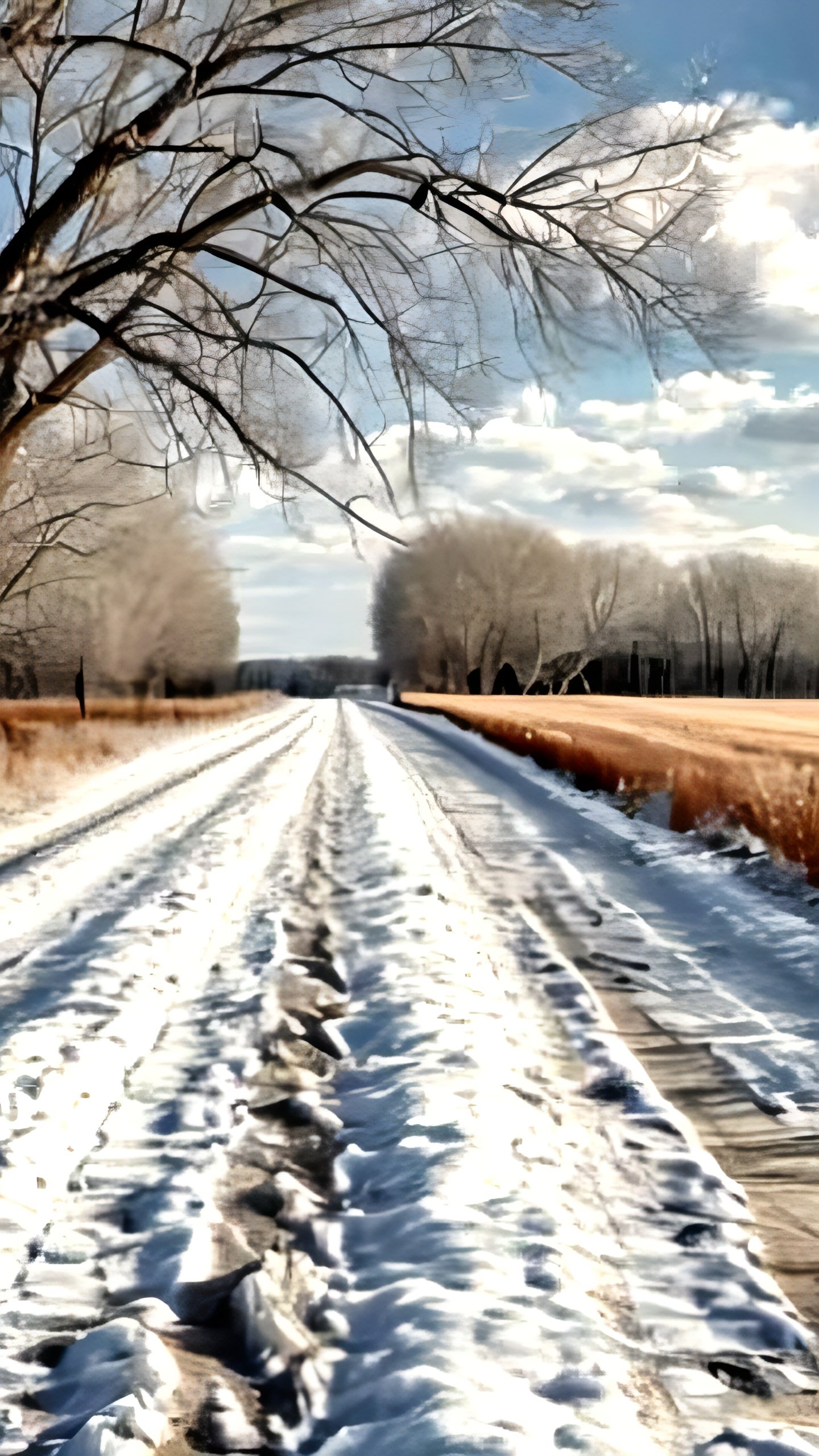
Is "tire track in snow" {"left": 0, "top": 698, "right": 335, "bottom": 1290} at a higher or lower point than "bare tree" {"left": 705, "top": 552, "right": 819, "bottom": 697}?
lower

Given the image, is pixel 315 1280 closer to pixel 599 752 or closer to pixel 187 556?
pixel 599 752

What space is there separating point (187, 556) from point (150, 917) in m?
38.1

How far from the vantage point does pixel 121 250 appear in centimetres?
892

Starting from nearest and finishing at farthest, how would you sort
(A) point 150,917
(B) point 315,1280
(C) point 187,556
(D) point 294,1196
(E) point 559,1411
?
(E) point 559,1411
(B) point 315,1280
(D) point 294,1196
(A) point 150,917
(C) point 187,556

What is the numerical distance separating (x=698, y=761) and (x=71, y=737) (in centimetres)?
1546

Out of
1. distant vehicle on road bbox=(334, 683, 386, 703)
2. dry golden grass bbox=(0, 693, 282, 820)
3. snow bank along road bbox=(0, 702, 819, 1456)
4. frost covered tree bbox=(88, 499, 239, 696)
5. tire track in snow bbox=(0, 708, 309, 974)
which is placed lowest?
snow bank along road bbox=(0, 702, 819, 1456)

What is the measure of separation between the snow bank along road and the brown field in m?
2.14

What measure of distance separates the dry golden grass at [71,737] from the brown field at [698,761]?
7.68m

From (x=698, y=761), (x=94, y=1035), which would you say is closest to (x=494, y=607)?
(x=698, y=761)

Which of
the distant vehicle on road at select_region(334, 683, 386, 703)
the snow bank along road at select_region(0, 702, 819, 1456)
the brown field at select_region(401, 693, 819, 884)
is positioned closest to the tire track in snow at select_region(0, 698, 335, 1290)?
the snow bank along road at select_region(0, 702, 819, 1456)

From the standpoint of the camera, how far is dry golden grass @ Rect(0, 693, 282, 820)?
16344 millimetres

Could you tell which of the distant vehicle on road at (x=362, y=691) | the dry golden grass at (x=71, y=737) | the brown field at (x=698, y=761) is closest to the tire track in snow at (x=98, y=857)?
the dry golden grass at (x=71, y=737)

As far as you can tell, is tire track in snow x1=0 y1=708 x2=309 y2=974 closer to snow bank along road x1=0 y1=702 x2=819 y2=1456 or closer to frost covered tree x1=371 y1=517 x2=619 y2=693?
snow bank along road x1=0 y1=702 x2=819 y2=1456

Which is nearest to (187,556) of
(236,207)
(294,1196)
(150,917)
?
(236,207)
